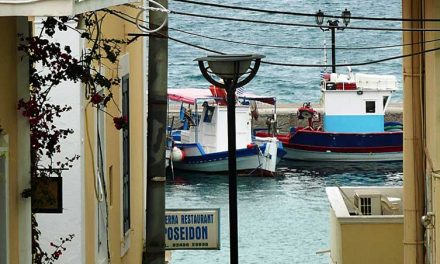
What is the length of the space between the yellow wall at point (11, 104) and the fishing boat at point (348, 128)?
37666mm

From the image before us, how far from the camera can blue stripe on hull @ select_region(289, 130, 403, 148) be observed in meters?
47.4

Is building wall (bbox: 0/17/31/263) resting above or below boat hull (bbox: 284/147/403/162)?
above

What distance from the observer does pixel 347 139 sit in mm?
48062

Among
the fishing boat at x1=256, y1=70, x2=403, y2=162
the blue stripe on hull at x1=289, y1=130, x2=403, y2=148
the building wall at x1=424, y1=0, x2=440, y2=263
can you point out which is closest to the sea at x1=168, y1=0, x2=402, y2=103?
the blue stripe on hull at x1=289, y1=130, x2=403, y2=148

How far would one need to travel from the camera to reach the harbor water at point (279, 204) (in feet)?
81.6

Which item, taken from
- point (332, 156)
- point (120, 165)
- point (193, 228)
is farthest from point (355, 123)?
point (193, 228)

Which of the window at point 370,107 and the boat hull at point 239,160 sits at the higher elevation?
the window at point 370,107

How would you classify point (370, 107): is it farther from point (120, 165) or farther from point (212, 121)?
point (120, 165)

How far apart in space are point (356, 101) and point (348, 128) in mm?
1176

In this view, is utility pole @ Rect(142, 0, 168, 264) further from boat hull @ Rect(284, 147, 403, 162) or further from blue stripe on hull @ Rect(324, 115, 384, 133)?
boat hull @ Rect(284, 147, 403, 162)

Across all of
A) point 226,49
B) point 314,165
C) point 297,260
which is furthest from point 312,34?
point 297,260

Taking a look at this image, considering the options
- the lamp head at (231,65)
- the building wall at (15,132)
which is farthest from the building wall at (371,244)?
the building wall at (15,132)

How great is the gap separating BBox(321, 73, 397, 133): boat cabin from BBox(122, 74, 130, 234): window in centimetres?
3011

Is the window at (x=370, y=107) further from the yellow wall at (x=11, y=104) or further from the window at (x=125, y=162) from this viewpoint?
the yellow wall at (x=11, y=104)
